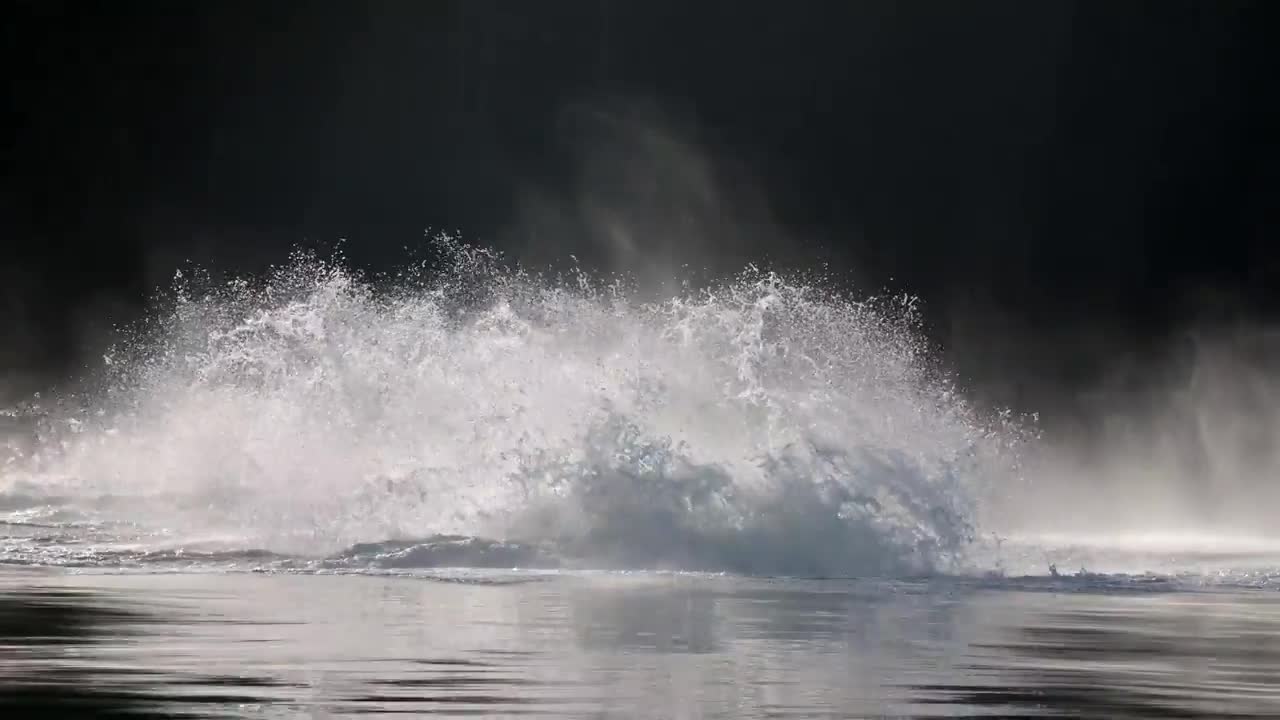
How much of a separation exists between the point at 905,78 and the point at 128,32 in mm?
31300

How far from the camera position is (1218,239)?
198 feet

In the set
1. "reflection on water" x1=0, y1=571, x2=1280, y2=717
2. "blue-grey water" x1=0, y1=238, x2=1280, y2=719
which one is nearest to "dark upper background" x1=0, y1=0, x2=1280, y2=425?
"blue-grey water" x1=0, y1=238, x2=1280, y2=719

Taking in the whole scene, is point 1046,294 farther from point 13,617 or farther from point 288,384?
point 13,617

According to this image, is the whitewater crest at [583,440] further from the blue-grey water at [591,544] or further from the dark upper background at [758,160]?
the dark upper background at [758,160]

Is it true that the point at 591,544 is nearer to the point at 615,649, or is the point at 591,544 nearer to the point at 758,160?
the point at 615,649

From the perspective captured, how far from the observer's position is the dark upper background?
2451 inches

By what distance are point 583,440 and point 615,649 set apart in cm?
1220

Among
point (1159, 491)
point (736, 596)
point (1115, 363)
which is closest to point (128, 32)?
point (1115, 363)

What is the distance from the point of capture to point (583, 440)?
30.7m

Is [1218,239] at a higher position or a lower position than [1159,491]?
Result: higher

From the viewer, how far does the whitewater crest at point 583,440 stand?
1177 inches

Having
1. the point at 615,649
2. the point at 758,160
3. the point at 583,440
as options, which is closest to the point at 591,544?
the point at 583,440

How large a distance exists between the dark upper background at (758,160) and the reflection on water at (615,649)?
32.3 metres

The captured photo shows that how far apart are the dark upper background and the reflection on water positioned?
32.3 m
